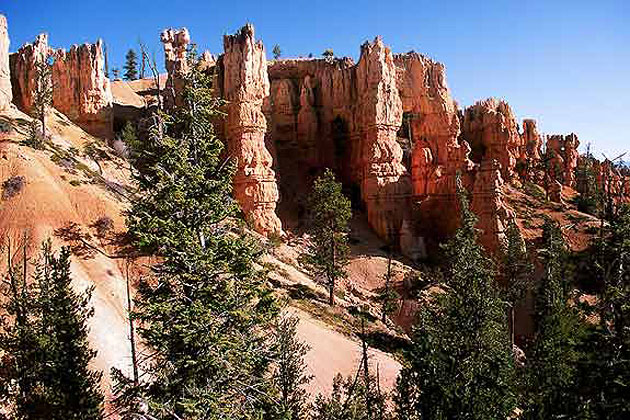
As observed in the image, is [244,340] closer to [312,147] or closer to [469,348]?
[469,348]

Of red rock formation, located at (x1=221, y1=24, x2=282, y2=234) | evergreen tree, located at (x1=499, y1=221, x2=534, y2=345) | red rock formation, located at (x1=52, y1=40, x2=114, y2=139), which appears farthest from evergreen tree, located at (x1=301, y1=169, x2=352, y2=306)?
red rock formation, located at (x1=52, y1=40, x2=114, y2=139)

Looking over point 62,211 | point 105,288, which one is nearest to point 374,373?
point 105,288

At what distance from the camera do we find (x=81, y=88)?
5988cm

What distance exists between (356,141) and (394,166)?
22.8 feet

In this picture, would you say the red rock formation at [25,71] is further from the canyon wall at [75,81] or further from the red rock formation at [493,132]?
the red rock formation at [493,132]

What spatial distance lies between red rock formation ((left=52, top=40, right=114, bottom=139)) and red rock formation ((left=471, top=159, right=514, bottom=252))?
1863 inches

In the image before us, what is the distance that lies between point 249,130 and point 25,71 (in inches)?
1181

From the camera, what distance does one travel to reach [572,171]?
87688 mm

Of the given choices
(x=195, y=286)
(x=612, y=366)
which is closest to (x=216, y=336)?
(x=195, y=286)

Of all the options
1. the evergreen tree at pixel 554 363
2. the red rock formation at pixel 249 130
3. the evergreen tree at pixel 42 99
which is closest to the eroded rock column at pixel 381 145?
the red rock formation at pixel 249 130

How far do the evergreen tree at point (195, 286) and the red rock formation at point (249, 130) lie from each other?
1398 inches

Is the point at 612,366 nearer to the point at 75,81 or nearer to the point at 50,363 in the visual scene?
the point at 50,363

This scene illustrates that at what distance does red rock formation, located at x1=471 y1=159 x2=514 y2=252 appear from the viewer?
174 feet

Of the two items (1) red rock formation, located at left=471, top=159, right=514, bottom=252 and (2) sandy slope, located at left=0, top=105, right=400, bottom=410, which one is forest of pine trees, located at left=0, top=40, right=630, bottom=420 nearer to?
(2) sandy slope, located at left=0, top=105, right=400, bottom=410
